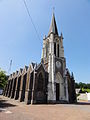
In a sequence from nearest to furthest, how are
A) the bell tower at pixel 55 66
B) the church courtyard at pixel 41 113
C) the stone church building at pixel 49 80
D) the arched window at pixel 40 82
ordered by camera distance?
the church courtyard at pixel 41 113 → the stone church building at pixel 49 80 → the arched window at pixel 40 82 → the bell tower at pixel 55 66

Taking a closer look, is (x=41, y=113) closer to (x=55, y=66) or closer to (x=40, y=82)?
(x=40, y=82)

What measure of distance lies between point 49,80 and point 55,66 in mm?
4689

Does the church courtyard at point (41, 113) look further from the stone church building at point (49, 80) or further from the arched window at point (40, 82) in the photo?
the arched window at point (40, 82)

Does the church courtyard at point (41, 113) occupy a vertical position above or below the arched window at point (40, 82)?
below

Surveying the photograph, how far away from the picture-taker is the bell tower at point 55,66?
84.9 ft

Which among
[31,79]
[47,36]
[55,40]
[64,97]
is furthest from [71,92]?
[47,36]

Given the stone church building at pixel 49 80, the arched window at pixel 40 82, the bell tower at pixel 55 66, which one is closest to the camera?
the stone church building at pixel 49 80

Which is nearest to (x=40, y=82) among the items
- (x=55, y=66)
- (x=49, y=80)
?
(x=49, y=80)

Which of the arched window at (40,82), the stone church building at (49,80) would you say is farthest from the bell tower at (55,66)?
the arched window at (40,82)

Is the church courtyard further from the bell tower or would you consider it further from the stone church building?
the bell tower

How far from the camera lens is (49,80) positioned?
26.2 meters

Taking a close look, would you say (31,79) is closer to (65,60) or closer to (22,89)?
(22,89)

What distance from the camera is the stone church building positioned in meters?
23.9

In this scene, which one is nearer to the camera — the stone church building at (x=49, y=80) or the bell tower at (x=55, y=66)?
the stone church building at (x=49, y=80)
